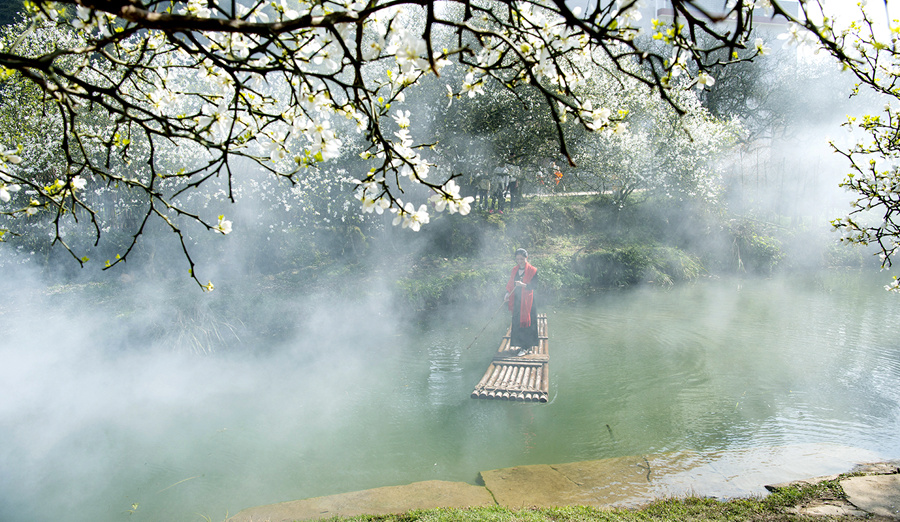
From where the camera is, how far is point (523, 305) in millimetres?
7277

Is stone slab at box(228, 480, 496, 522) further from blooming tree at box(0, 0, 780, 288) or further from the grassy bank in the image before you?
blooming tree at box(0, 0, 780, 288)

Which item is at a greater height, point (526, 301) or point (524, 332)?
point (526, 301)

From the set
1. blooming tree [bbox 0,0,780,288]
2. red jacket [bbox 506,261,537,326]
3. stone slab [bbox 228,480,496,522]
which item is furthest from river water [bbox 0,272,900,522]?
blooming tree [bbox 0,0,780,288]

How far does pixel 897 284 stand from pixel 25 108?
11.7 m

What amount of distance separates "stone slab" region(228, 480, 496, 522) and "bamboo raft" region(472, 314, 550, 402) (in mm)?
1546

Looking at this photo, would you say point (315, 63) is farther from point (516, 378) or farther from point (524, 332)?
point (524, 332)

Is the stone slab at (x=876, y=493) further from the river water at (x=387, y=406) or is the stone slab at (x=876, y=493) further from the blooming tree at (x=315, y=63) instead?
the blooming tree at (x=315, y=63)

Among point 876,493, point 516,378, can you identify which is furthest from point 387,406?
point 876,493

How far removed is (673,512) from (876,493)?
1.37 m

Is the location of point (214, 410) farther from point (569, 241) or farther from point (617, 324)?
point (569, 241)

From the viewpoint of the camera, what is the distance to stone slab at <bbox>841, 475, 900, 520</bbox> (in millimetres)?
3171

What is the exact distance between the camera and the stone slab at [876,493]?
3.17m

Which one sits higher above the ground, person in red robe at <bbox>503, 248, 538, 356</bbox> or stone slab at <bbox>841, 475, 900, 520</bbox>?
person in red robe at <bbox>503, 248, 538, 356</bbox>

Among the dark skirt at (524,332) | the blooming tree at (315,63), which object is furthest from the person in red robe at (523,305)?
the blooming tree at (315,63)
